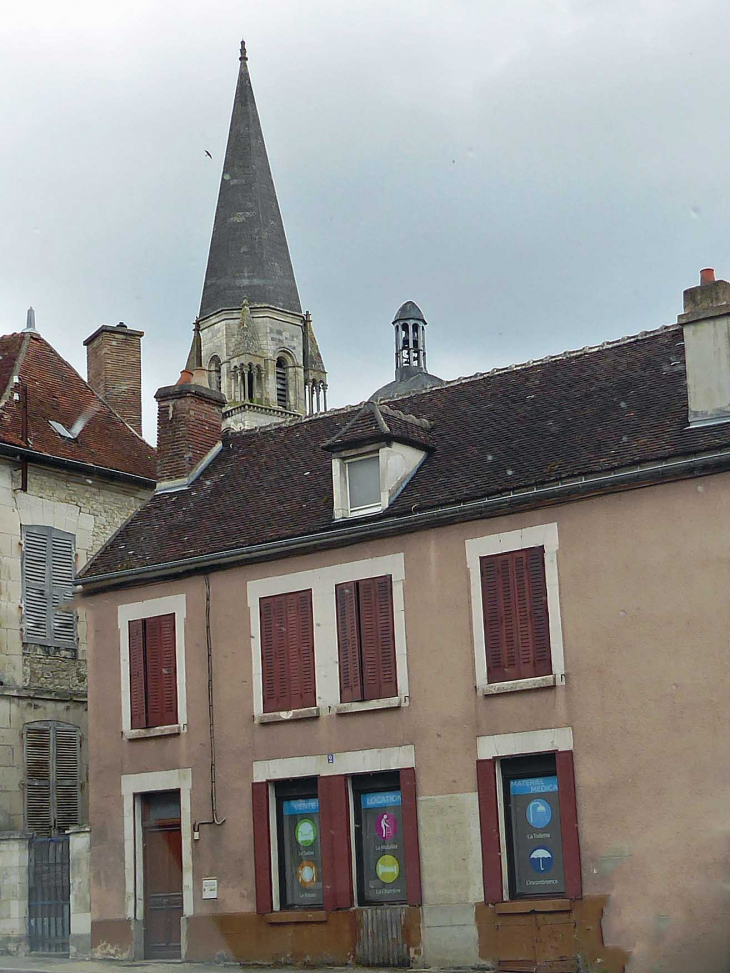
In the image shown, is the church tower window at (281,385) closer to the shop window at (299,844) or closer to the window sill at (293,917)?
the shop window at (299,844)

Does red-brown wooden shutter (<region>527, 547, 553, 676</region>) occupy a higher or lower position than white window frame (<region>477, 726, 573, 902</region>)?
higher

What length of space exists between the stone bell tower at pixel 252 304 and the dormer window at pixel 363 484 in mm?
62716

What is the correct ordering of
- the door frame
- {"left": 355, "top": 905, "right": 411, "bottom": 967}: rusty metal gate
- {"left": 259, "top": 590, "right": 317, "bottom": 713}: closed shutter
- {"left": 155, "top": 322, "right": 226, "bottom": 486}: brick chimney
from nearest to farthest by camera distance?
{"left": 355, "top": 905, "right": 411, "bottom": 967}: rusty metal gate, {"left": 259, "top": 590, "right": 317, "bottom": 713}: closed shutter, the door frame, {"left": 155, "top": 322, "right": 226, "bottom": 486}: brick chimney

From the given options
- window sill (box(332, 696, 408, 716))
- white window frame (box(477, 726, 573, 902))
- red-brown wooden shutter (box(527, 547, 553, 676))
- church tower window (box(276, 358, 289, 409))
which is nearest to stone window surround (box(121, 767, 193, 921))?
window sill (box(332, 696, 408, 716))

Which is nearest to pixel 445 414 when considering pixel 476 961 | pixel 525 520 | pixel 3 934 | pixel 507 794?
pixel 525 520

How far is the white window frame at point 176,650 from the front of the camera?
20359mm

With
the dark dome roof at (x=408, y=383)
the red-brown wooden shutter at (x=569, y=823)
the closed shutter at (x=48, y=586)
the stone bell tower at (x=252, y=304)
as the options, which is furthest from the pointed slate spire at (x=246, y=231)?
the red-brown wooden shutter at (x=569, y=823)

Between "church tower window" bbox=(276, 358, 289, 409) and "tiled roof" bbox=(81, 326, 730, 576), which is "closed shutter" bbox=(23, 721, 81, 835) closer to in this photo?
"tiled roof" bbox=(81, 326, 730, 576)

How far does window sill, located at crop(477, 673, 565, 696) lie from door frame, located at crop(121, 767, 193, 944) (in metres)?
4.68

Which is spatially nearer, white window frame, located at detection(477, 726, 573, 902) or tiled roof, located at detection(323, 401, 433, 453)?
white window frame, located at detection(477, 726, 573, 902)

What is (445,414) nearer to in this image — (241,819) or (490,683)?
(490,683)

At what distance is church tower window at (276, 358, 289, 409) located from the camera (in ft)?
293

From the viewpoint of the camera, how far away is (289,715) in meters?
19.3

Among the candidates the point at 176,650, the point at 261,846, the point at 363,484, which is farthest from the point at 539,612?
the point at 176,650
